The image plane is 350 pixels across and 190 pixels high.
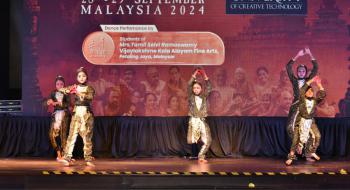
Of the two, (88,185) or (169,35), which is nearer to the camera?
(88,185)

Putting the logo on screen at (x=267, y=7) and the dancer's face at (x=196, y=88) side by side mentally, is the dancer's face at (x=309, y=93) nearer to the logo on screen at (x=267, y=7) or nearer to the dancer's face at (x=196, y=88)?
the logo on screen at (x=267, y=7)

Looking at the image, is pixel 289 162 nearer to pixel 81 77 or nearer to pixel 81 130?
pixel 81 130

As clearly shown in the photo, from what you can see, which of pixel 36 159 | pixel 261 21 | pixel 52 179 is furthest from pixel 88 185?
pixel 261 21

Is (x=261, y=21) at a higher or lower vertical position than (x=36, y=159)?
higher

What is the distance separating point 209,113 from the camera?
9477 millimetres

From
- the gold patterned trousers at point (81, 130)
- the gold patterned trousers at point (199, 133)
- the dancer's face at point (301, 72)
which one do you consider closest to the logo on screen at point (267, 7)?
the dancer's face at point (301, 72)

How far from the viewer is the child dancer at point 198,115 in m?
8.98

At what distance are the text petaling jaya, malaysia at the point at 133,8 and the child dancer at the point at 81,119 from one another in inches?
49.7

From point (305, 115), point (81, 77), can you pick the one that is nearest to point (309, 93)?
point (305, 115)

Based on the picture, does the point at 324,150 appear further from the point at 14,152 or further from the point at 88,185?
the point at 14,152

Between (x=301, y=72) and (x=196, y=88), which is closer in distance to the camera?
(x=301, y=72)

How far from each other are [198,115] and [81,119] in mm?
1715

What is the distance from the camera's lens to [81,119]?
8555 millimetres

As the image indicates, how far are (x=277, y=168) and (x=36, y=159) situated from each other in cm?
359
